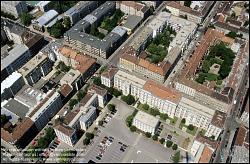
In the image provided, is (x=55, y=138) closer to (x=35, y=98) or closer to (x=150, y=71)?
(x=35, y=98)

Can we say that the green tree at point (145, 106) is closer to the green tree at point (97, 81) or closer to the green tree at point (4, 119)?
the green tree at point (97, 81)

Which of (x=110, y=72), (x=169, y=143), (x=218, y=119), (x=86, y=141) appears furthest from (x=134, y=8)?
(x=86, y=141)

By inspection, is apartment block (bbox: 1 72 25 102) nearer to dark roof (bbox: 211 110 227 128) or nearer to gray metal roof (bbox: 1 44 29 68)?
gray metal roof (bbox: 1 44 29 68)

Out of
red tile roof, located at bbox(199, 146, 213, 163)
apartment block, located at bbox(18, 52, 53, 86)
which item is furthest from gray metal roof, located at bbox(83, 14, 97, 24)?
red tile roof, located at bbox(199, 146, 213, 163)

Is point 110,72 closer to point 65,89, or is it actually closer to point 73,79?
point 73,79

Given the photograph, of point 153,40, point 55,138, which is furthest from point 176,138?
point 153,40

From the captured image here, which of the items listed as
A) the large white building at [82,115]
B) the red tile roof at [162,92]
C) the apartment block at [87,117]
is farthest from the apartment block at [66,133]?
the red tile roof at [162,92]

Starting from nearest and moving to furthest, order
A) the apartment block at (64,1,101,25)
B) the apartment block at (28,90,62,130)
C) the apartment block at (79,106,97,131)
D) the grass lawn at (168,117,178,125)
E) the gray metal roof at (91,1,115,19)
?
the apartment block at (79,106,97,131) < the apartment block at (28,90,62,130) < the grass lawn at (168,117,178,125) < the gray metal roof at (91,1,115,19) < the apartment block at (64,1,101,25)
